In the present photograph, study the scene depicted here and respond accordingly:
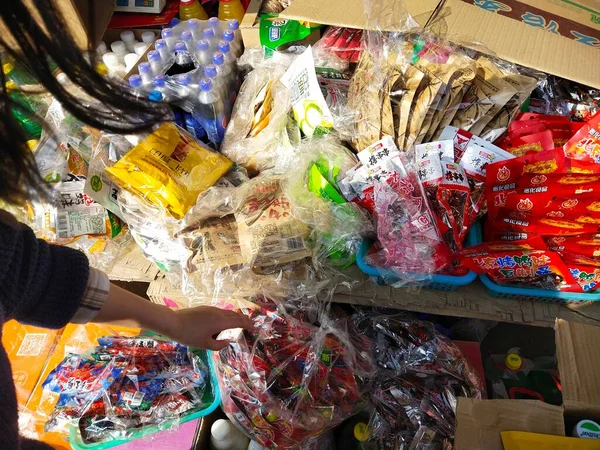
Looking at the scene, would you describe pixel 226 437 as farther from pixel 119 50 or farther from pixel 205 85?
pixel 119 50

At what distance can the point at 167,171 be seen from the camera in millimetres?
1209

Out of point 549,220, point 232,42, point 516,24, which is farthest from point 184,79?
point 549,220

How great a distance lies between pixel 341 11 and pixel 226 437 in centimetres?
126

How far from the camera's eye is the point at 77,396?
1133 millimetres

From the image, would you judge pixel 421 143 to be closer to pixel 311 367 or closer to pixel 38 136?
pixel 311 367

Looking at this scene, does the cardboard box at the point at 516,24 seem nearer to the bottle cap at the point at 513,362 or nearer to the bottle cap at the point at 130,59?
the bottle cap at the point at 130,59

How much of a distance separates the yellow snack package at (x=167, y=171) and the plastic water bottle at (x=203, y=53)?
270mm

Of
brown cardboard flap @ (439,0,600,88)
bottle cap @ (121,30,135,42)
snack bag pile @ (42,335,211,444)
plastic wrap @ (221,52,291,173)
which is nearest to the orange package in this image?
snack bag pile @ (42,335,211,444)

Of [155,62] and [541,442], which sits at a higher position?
[155,62]

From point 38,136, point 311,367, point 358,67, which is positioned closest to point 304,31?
point 358,67

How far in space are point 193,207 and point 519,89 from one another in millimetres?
937

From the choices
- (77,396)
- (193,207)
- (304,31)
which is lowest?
(77,396)

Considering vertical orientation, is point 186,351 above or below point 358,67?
below

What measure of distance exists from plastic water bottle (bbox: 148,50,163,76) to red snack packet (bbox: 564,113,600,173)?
3.88ft
